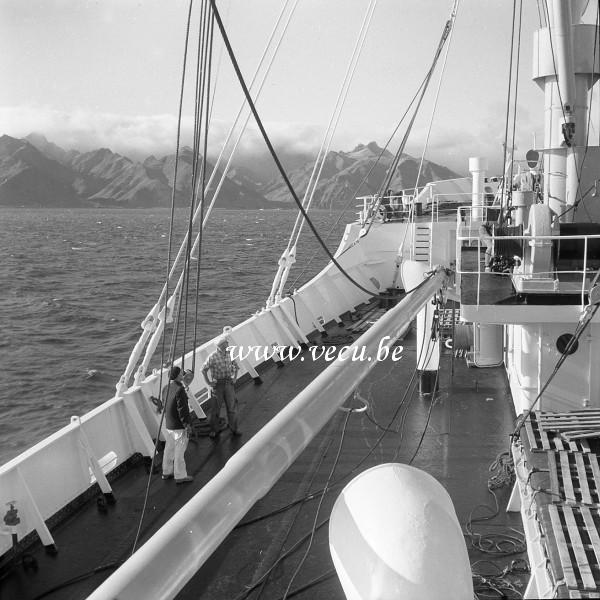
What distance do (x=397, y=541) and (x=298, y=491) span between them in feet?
18.1

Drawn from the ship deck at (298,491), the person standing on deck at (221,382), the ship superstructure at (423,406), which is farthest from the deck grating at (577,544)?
the person standing on deck at (221,382)

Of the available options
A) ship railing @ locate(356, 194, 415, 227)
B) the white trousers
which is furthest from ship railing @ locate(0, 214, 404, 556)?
ship railing @ locate(356, 194, 415, 227)

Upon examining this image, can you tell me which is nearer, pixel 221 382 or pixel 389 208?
pixel 221 382

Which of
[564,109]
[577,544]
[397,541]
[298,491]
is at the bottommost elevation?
[298,491]

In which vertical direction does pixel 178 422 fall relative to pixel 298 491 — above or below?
above

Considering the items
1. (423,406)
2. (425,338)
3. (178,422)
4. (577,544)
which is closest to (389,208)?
(425,338)

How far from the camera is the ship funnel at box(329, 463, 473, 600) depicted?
308 centimetres

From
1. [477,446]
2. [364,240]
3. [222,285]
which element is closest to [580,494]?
[477,446]

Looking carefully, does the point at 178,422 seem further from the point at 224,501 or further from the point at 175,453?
the point at 224,501

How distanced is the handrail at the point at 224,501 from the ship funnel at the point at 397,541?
16.1 inches

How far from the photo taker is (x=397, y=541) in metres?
3.12

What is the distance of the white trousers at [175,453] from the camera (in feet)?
28.3

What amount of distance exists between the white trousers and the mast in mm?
8426

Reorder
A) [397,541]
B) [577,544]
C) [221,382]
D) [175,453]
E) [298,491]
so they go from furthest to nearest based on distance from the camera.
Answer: [221,382] → [175,453] → [298,491] → [577,544] → [397,541]
